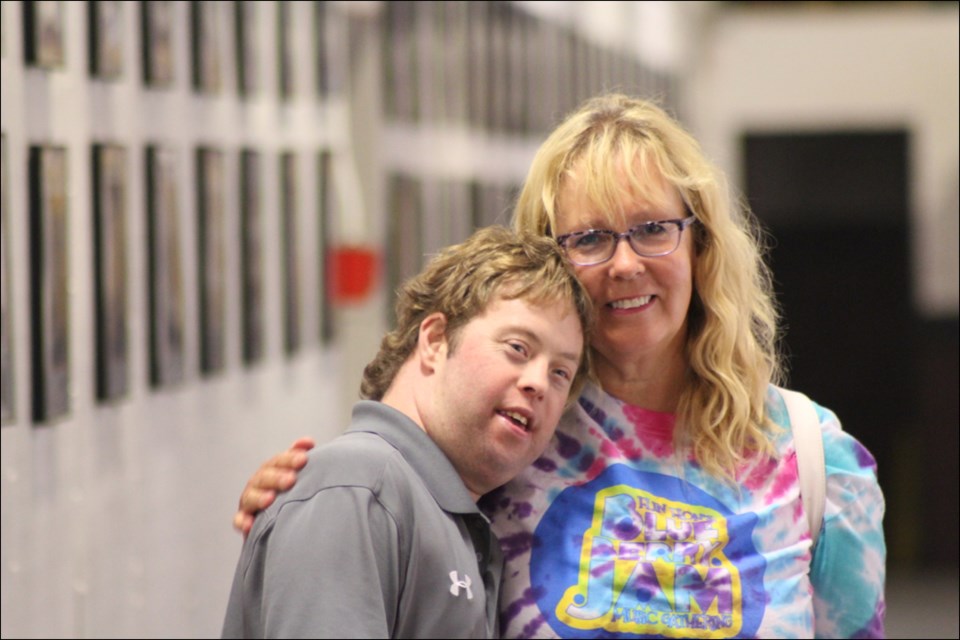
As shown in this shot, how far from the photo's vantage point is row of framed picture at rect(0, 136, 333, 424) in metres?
3.21

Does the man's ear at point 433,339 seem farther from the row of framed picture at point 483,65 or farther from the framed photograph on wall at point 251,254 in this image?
the row of framed picture at point 483,65

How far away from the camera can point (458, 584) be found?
6.86 ft

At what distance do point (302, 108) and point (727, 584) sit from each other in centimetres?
377

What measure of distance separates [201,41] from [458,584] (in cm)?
275

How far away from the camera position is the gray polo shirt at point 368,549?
1911mm

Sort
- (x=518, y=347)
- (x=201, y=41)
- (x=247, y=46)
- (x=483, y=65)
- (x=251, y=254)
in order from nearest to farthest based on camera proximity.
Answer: (x=518, y=347), (x=201, y=41), (x=247, y=46), (x=251, y=254), (x=483, y=65)

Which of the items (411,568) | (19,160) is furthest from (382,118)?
(411,568)

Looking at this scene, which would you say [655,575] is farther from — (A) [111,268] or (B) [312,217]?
(B) [312,217]

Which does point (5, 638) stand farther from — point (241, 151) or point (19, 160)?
point (241, 151)

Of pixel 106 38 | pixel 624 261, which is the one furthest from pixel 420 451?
pixel 106 38

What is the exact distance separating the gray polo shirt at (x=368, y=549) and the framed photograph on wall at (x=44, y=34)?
56.7 inches

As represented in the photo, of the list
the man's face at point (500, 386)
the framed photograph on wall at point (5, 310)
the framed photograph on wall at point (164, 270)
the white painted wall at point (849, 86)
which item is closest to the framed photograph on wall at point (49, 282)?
the framed photograph on wall at point (5, 310)

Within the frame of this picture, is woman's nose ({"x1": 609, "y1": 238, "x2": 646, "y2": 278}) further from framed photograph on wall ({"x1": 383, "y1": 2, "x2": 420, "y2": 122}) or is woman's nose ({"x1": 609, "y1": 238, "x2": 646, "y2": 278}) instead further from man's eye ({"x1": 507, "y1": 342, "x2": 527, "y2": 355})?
framed photograph on wall ({"x1": 383, "y1": 2, "x2": 420, "y2": 122})

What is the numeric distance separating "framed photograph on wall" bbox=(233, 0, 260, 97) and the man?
2695 millimetres
